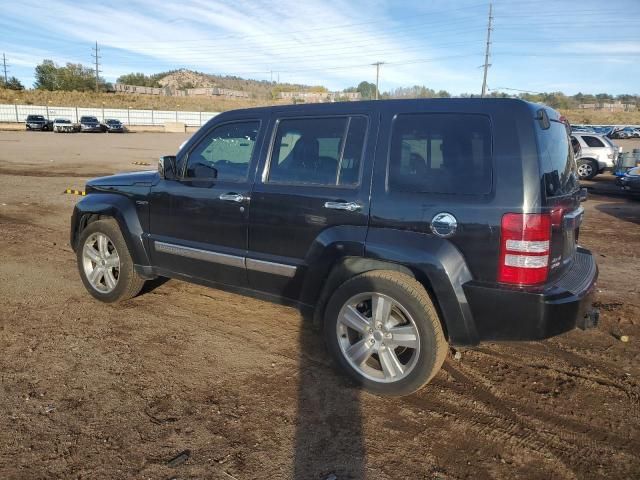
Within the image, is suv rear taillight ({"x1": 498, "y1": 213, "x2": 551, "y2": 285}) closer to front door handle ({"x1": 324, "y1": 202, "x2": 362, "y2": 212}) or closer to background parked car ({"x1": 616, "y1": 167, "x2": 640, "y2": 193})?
front door handle ({"x1": 324, "y1": 202, "x2": 362, "y2": 212})

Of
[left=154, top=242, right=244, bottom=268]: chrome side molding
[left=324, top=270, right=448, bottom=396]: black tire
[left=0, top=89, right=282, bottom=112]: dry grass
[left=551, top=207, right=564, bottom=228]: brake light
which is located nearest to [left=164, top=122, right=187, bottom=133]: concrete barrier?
[left=0, top=89, right=282, bottom=112]: dry grass

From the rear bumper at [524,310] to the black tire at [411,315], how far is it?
0.87ft

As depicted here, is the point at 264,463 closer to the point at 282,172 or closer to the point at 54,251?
the point at 282,172

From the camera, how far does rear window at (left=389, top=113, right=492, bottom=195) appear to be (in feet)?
10.0

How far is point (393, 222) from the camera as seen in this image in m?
3.28

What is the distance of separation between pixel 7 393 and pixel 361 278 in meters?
2.47

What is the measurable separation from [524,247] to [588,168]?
59.7 ft

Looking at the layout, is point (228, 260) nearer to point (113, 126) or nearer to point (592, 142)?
point (592, 142)

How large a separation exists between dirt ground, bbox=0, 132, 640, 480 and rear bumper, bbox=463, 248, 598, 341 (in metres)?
0.60

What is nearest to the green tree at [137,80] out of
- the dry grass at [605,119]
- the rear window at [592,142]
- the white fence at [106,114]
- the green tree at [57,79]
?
the green tree at [57,79]

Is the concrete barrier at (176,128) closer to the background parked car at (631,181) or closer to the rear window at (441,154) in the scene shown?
the background parked car at (631,181)

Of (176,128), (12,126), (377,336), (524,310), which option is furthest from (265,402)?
(176,128)

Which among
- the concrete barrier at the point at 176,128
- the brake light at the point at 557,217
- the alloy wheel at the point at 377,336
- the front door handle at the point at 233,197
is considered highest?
the concrete barrier at the point at 176,128

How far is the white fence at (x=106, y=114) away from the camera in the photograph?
55753 millimetres
